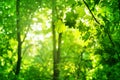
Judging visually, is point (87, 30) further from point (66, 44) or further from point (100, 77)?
point (66, 44)

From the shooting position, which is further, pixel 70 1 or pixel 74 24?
pixel 70 1

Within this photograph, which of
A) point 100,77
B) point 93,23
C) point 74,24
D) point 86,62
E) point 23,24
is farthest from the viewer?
point 23,24

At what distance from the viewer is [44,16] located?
24156 millimetres

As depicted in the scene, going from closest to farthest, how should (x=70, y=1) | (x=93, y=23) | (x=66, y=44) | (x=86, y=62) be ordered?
(x=70, y=1), (x=93, y=23), (x=86, y=62), (x=66, y=44)

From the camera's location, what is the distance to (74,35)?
2292 cm

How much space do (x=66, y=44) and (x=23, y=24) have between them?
18.5 ft

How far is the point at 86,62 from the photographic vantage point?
16.5 m

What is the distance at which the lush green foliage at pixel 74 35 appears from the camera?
2906 millimetres

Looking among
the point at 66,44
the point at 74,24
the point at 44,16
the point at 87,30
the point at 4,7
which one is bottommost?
the point at 66,44

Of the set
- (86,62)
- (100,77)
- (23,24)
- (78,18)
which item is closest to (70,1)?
(78,18)

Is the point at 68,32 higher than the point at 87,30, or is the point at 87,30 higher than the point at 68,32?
the point at 87,30

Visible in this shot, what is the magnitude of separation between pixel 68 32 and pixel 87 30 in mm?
20236

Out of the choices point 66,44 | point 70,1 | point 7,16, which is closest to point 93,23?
point 70,1

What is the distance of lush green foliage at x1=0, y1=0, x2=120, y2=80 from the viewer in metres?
2.91
